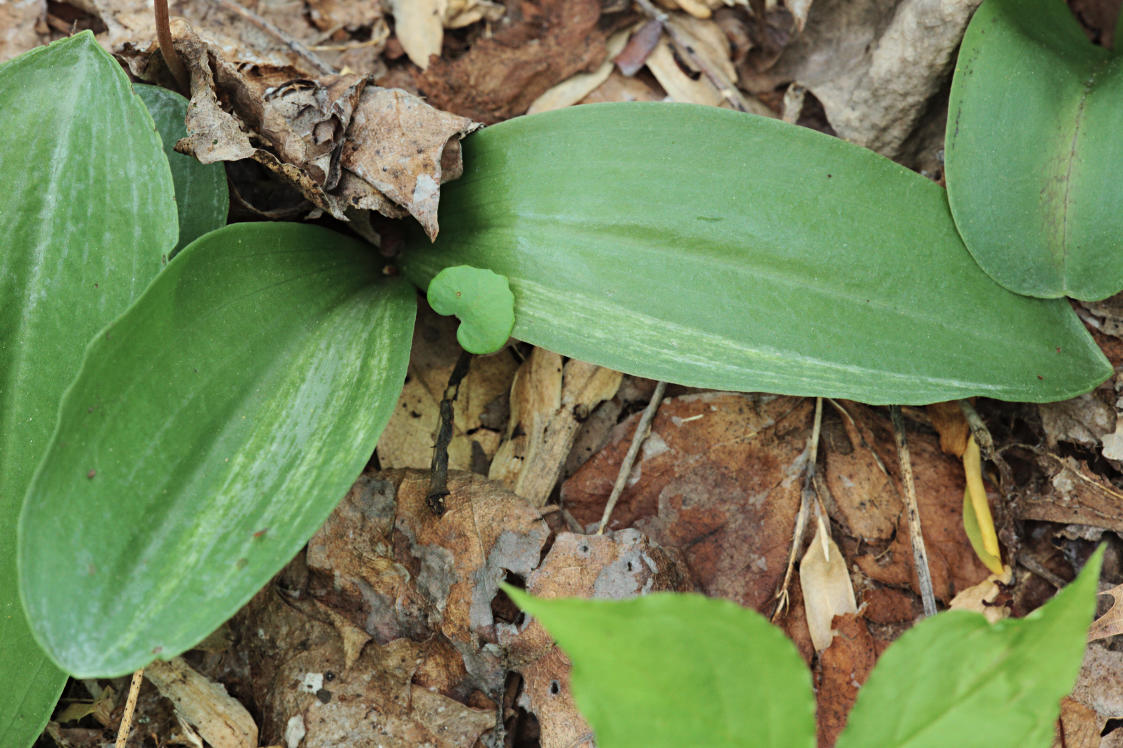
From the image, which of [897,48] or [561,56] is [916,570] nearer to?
[897,48]

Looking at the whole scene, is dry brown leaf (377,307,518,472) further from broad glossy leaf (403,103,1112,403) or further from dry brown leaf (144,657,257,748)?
dry brown leaf (144,657,257,748)

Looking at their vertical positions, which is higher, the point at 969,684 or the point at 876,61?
the point at 876,61

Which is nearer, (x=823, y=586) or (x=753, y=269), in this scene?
(x=753, y=269)

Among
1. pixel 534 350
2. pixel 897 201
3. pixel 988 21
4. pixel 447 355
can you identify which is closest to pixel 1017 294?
pixel 897 201

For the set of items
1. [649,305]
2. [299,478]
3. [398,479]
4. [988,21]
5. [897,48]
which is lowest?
[398,479]

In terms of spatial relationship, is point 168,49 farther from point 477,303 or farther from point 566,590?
point 566,590

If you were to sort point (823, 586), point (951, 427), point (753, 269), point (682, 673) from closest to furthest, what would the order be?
1. point (682, 673)
2. point (753, 269)
3. point (823, 586)
4. point (951, 427)

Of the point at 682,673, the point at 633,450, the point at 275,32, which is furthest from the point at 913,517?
the point at 275,32
